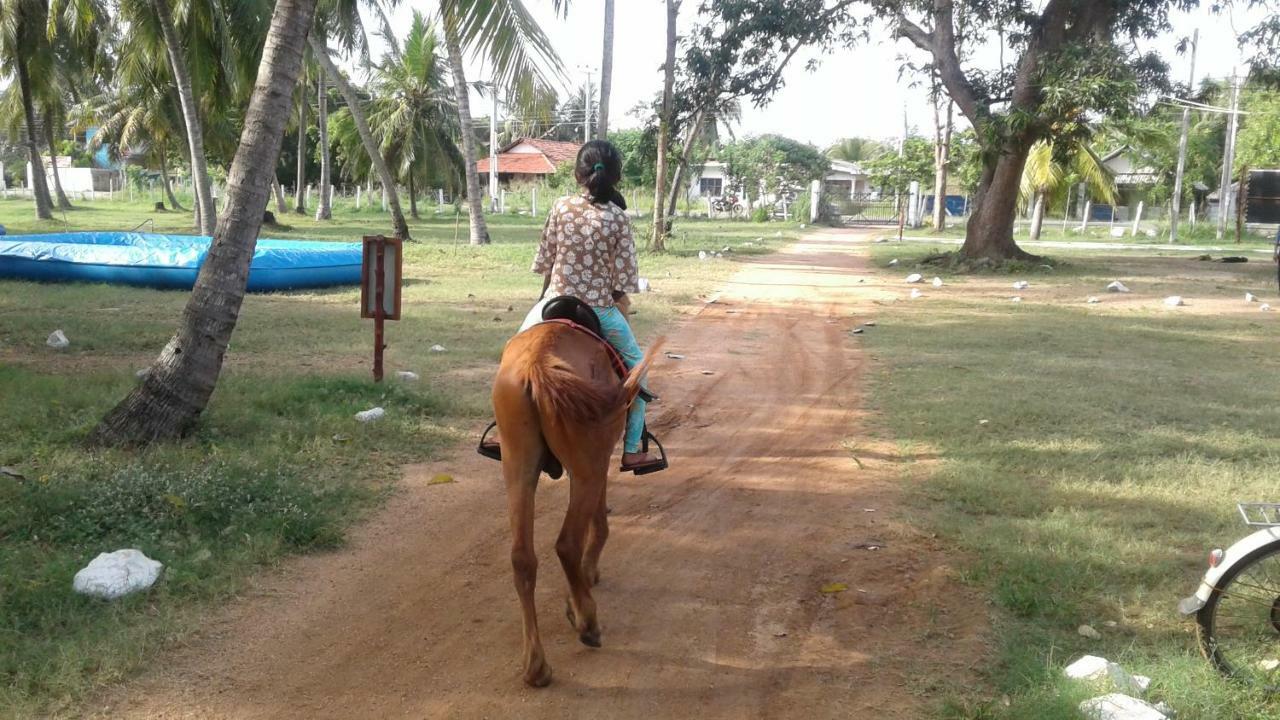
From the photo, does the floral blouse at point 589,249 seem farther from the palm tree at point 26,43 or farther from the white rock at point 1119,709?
the palm tree at point 26,43

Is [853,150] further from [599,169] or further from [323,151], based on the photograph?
[599,169]

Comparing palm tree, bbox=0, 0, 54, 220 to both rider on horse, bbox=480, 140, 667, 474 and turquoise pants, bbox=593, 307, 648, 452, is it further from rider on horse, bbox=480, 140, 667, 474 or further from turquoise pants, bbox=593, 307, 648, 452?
turquoise pants, bbox=593, 307, 648, 452

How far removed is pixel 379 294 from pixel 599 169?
4.12m

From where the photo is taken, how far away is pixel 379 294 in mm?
8195

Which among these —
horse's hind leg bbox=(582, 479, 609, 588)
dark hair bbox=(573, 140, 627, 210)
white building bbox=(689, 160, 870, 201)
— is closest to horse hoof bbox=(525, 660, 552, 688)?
horse's hind leg bbox=(582, 479, 609, 588)

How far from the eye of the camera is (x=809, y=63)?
22641mm

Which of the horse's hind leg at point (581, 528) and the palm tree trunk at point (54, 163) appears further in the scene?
the palm tree trunk at point (54, 163)

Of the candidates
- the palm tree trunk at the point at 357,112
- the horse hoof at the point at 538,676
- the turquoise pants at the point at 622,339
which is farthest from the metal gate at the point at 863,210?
the horse hoof at the point at 538,676

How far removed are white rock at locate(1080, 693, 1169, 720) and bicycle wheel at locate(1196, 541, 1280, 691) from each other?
0.55 metres

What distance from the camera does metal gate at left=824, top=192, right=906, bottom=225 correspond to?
5762 cm

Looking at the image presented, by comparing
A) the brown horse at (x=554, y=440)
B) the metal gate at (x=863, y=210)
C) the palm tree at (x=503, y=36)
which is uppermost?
the metal gate at (x=863, y=210)

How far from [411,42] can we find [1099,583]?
117 feet

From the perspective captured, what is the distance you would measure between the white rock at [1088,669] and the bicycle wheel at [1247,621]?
0.46 metres

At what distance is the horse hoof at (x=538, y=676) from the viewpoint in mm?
3660
